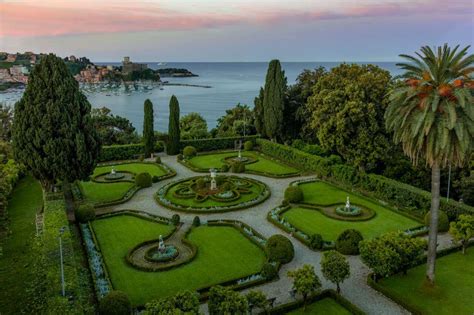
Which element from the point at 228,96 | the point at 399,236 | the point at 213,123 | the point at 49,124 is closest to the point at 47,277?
the point at 49,124

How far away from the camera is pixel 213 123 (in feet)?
346

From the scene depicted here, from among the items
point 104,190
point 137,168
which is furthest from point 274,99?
point 104,190

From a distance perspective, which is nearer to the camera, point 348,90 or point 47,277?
point 47,277

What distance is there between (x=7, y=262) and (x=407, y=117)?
22286mm

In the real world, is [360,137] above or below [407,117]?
below

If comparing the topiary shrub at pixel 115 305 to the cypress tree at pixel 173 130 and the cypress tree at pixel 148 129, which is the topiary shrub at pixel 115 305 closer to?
the cypress tree at pixel 148 129

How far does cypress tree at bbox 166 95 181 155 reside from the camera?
50125mm

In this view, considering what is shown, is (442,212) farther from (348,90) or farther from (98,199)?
(98,199)

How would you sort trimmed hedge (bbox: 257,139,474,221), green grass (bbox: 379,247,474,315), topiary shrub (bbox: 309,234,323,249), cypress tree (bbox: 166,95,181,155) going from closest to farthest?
1. green grass (bbox: 379,247,474,315)
2. topiary shrub (bbox: 309,234,323,249)
3. trimmed hedge (bbox: 257,139,474,221)
4. cypress tree (bbox: 166,95,181,155)

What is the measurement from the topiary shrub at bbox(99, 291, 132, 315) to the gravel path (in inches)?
144

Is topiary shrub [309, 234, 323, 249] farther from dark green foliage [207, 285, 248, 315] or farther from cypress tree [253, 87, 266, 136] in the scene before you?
cypress tree [253, 87, 266, 136]

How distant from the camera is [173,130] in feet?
165

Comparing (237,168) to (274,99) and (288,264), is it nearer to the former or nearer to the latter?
(274,99)

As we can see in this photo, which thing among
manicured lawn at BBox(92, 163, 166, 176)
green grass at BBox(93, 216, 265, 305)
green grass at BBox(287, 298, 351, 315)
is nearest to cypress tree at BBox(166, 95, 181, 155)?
manicured lawn at BBox(92, 163, 166, 176)
